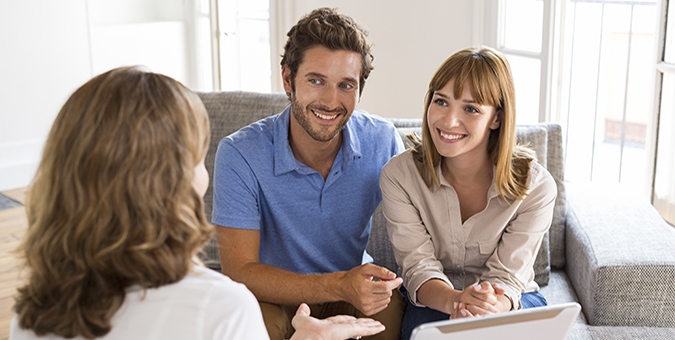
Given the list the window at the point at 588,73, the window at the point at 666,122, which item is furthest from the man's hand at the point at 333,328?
the window at the point at 588,73

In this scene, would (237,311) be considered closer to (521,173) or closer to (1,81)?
(521,173)

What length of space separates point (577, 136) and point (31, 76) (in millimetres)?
3282

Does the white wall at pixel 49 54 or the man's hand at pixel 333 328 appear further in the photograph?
the white wall at pixel 49 54

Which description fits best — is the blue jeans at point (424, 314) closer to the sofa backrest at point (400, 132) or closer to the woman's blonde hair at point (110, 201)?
the sofa backrest at point (400, 132)

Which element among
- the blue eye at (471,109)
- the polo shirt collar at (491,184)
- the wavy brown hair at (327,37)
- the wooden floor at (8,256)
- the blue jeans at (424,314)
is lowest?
the wooden floor at (8,256)

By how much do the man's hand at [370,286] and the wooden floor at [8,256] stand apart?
1490 millimetres

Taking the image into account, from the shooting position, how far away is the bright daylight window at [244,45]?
521 centimetres

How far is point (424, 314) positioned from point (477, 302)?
0.86 feet

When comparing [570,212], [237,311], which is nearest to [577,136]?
[570,212]

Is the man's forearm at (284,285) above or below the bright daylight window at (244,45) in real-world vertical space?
below

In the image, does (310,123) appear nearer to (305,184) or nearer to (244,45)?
(305,184)

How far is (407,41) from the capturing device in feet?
13.5

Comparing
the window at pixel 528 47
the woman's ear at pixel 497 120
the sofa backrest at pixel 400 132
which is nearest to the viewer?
the woman's ear at pixel 497 120

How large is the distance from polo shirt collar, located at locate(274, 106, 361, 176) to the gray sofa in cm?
33
